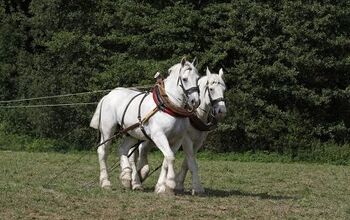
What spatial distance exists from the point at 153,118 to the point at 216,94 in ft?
3.44

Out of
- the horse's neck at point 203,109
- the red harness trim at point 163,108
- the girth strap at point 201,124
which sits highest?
the red harness trim at point 163,108

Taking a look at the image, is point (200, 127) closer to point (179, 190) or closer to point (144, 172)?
point (179, 190)

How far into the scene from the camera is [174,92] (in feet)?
36.7

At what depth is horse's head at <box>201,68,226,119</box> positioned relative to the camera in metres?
11.3

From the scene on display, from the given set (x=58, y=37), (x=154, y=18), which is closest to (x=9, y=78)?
(x=58, y=37)

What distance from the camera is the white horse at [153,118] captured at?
10883mm

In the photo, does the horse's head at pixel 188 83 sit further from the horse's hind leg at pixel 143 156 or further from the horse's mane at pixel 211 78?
the horse's hind leg at pixel 143 156

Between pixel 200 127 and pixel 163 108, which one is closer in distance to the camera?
pixel 163 108

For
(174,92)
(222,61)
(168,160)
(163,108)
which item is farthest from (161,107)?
(222,61)

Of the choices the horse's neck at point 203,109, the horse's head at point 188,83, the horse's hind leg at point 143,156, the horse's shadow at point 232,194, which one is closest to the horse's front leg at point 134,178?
the horse's hind leg at point 143,156

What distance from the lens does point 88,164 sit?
19.0 m

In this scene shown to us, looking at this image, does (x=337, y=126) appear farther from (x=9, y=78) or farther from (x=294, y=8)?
(x=9, y=78)

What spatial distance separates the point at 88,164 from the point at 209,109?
305 inches

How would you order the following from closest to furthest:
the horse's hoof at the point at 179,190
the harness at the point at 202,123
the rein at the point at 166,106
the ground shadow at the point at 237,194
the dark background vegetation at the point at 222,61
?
the rein at the point at 166,106 → the harness at the point at 202,123 → the ground shadow at the point at 237,194 → the horse's hoof at the point at 179,190 → the dark background vegetation at the point at 222,61
